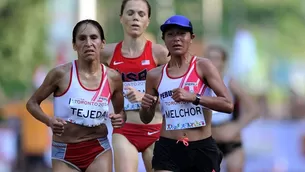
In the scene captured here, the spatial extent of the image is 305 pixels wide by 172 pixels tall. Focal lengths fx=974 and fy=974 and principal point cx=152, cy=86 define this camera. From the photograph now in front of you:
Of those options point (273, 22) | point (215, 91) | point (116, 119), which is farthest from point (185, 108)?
point (273, 22)

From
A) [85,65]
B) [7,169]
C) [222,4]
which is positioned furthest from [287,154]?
[222,4]

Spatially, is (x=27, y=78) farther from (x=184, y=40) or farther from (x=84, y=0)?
(x=184, y=40)

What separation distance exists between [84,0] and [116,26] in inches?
1081

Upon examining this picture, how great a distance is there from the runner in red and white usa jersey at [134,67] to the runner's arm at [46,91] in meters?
1.26

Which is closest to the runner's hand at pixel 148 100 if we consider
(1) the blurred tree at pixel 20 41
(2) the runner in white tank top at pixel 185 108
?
(2) the runner in white tank top at pixel 185 108

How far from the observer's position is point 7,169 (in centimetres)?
2022

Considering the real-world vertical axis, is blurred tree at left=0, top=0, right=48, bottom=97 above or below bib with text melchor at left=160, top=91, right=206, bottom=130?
below

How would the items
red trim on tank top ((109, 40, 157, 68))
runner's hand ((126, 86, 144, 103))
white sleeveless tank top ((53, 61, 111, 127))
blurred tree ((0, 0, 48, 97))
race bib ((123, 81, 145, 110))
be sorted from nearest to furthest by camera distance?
white sleeveless tank top ((53, 61, 111, 127)), runner's hand ((126, 86, 144, 103)), race bib ((123, 81, 145, 110)), red trim on tank top ((109, 40, 157, 68)), blurred tree ((0, 0, 48, 97))

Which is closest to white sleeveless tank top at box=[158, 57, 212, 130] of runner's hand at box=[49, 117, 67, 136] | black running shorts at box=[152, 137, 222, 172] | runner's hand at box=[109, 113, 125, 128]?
black running shorts at box=[152, 137, 222, 172]

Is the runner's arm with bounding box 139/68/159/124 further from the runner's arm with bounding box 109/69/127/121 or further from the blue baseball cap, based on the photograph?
the blue baseball cap

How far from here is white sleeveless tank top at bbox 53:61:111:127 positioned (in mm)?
8805

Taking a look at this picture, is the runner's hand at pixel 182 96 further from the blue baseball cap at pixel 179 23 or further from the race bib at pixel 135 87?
the race bib at pixel 135 87

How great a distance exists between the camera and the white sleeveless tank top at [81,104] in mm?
8805

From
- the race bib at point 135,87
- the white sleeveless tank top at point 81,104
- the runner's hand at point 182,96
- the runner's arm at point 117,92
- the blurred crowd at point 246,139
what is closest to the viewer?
the runner's hand at point 182,96
